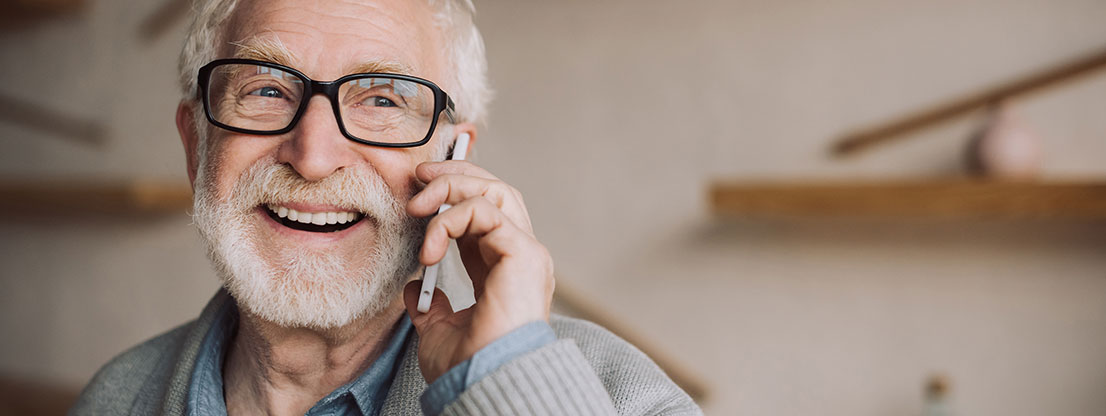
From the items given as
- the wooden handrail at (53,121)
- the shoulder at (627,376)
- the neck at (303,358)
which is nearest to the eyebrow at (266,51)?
the neck at (303,358)

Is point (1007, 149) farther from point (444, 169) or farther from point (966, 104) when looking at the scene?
point (444, 169)

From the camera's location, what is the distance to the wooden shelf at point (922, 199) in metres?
1.59

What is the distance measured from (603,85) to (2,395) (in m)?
2.73

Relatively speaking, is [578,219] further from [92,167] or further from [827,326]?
[92,167]

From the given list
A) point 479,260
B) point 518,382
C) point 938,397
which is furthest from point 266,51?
point 938,397

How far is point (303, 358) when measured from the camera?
1.04 m

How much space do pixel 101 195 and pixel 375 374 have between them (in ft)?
6.94

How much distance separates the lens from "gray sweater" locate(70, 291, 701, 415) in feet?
2.41

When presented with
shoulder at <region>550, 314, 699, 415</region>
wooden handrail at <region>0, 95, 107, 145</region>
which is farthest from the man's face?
wooden handrail at <region>0, 95, 107, 145</region>

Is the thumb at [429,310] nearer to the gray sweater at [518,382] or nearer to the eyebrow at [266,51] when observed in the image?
the gray sweater at [518,382]

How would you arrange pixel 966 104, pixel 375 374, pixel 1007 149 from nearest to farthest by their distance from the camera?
1. pixel 375 374
2. pixel 1007 149
3. pixel 966 104

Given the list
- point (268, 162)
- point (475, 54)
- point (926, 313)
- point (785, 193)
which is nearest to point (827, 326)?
point (926, 313)

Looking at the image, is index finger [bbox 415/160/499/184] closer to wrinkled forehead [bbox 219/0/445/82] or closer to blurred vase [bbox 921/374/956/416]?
wrinkled forehead [bbox 219/0/445/82]

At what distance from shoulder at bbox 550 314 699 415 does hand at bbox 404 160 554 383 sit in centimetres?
12
